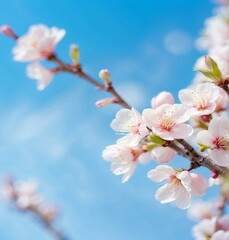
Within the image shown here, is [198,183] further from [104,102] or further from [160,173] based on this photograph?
[104,102]

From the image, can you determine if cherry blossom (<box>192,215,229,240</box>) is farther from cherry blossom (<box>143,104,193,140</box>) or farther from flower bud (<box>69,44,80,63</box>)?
flower bud (<box>69,44,80,63</box>)

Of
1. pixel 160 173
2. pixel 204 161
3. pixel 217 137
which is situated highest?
pixel 217 137

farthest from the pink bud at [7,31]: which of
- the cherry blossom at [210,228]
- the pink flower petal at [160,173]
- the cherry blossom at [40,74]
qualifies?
the cherry blossom at [210,228]

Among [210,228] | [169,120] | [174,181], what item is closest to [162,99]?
[169,120]

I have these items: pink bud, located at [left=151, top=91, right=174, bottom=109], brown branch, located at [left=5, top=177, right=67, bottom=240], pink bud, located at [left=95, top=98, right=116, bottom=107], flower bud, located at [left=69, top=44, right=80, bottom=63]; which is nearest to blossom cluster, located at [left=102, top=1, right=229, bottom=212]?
pink bud, located at [left=151, top=91, right=174, bottom=109]

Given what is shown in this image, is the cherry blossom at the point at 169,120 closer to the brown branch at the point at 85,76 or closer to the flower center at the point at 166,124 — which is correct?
the flower center at the point at 166,124

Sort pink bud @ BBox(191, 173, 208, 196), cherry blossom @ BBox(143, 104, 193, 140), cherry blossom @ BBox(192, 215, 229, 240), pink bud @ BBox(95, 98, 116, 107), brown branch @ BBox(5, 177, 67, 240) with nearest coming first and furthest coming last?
cherry blossom @ BBox(143, 104, 193, 140)
pink bud @ BBox(191, 173, 208, 196)
pink bud @ BBox(95, 98, 116, 107)
cherry blossom @ BBox(192, 215, 229, 240)
brown branch @ BBox(5, 177, 67, 240)
